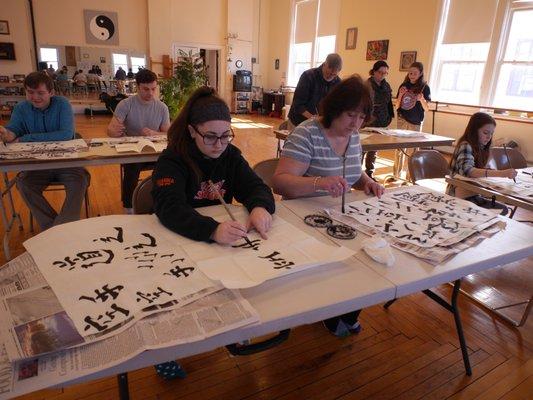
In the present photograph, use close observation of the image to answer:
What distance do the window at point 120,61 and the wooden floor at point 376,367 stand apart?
9154 mm

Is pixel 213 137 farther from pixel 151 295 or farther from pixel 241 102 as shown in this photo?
pixel 241 102

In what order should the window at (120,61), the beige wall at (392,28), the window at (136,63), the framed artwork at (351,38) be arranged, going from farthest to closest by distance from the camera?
the window at (136,63), the window at (120,61), the framed artwork at (351,38), the beige wall at (392,28)

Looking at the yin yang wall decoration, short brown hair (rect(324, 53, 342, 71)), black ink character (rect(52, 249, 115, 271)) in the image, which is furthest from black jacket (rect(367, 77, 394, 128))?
the yin yang wall decoration

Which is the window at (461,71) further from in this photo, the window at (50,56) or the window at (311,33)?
the window at (50,56)

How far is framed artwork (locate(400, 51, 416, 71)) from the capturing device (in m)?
6.45

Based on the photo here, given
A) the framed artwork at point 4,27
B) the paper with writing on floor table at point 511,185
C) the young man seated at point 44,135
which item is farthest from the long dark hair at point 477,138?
the framed artwork at point 4,27

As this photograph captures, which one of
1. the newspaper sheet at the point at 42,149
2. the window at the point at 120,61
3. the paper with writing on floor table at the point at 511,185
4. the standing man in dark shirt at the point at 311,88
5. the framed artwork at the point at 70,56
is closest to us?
the paper with writing on floor table at the point at 511,185

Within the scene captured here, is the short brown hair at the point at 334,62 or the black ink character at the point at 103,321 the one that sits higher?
the short brown hair at the point at 334,62

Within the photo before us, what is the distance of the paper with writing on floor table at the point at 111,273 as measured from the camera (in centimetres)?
69

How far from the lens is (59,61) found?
8.63 metres

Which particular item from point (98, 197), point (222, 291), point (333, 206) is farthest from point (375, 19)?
point (222, 291)

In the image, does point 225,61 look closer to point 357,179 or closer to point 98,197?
point 98,197

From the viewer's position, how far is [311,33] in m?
9.20

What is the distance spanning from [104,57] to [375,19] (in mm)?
6304
